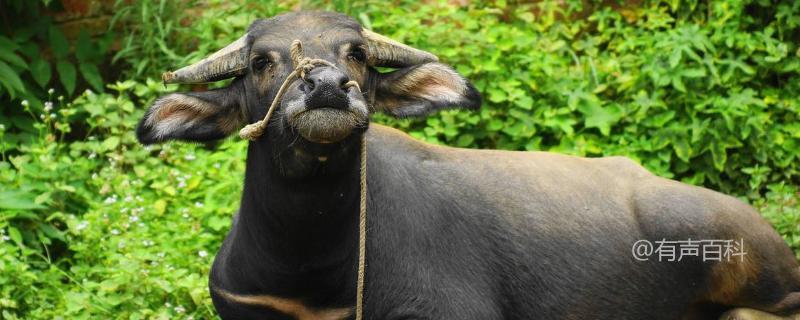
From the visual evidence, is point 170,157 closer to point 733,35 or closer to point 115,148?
point 115,148

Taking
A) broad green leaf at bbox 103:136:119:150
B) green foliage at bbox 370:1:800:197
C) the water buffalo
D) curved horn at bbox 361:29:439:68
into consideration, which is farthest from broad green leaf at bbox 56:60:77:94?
curved horn at bbox 361:29:439:68

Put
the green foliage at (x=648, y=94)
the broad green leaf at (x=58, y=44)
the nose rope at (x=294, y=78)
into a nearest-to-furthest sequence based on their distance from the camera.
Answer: the nose rope at (x=294, y=78)
the green foliage at (x=648, y=94)
the broad green leaf at (x=58, y=44)

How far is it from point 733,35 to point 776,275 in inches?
101

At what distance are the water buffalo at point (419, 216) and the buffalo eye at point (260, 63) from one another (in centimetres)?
1

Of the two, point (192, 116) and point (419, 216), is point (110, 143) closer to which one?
point (192, 116)

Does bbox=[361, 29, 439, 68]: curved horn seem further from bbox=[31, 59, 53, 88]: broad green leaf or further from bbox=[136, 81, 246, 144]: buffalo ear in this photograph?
bbox=[31, 59, 53, 88]: broad green leaf

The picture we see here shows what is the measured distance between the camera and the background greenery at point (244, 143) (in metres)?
6.26

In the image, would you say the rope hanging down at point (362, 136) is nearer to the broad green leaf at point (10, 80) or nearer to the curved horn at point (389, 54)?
the curved horn at point (389, 54)

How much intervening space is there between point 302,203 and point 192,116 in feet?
2.14

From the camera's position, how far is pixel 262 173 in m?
4.56

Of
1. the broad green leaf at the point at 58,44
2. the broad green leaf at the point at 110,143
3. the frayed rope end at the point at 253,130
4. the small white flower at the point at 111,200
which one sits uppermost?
the frayed rope end at the point at 253,130

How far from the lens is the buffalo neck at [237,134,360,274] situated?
4293 mm

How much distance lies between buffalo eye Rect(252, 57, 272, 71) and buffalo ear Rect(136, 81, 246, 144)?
200mm

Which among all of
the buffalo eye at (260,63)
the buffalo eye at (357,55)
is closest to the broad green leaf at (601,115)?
the buffalo eye at (357,55)
